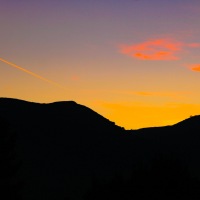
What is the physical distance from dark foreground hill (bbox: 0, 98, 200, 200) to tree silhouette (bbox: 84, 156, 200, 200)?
253 feet

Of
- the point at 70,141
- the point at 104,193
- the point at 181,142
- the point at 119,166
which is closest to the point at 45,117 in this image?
the point at 70,141

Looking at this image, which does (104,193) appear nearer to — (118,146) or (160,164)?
(160,164)

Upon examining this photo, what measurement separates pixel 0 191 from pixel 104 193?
333 inches

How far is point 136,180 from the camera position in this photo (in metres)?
32.6

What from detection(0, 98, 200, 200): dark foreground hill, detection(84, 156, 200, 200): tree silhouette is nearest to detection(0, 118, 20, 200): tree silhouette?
detection(84, 156, 200, 200): tree silhouette

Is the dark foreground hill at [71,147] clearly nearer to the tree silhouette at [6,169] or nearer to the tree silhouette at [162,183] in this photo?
the tree silhouette at [6,169]

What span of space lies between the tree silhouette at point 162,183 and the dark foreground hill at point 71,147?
253ft

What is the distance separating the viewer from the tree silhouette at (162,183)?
2967 centimetres

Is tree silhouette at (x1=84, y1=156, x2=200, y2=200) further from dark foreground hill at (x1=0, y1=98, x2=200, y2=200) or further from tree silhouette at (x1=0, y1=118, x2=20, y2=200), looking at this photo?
dark foreground hill at (x1=0, y1=98, x2=200, y2=200)

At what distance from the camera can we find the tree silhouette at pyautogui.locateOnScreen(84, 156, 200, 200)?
29.7 metres

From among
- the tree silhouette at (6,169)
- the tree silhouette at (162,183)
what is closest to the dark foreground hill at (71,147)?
the tree silhouette at (6,169)

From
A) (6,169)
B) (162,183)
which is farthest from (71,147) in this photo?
(162,183)

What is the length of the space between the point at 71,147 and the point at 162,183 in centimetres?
12826

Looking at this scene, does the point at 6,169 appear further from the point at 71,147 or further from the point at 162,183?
the point at 71,147
